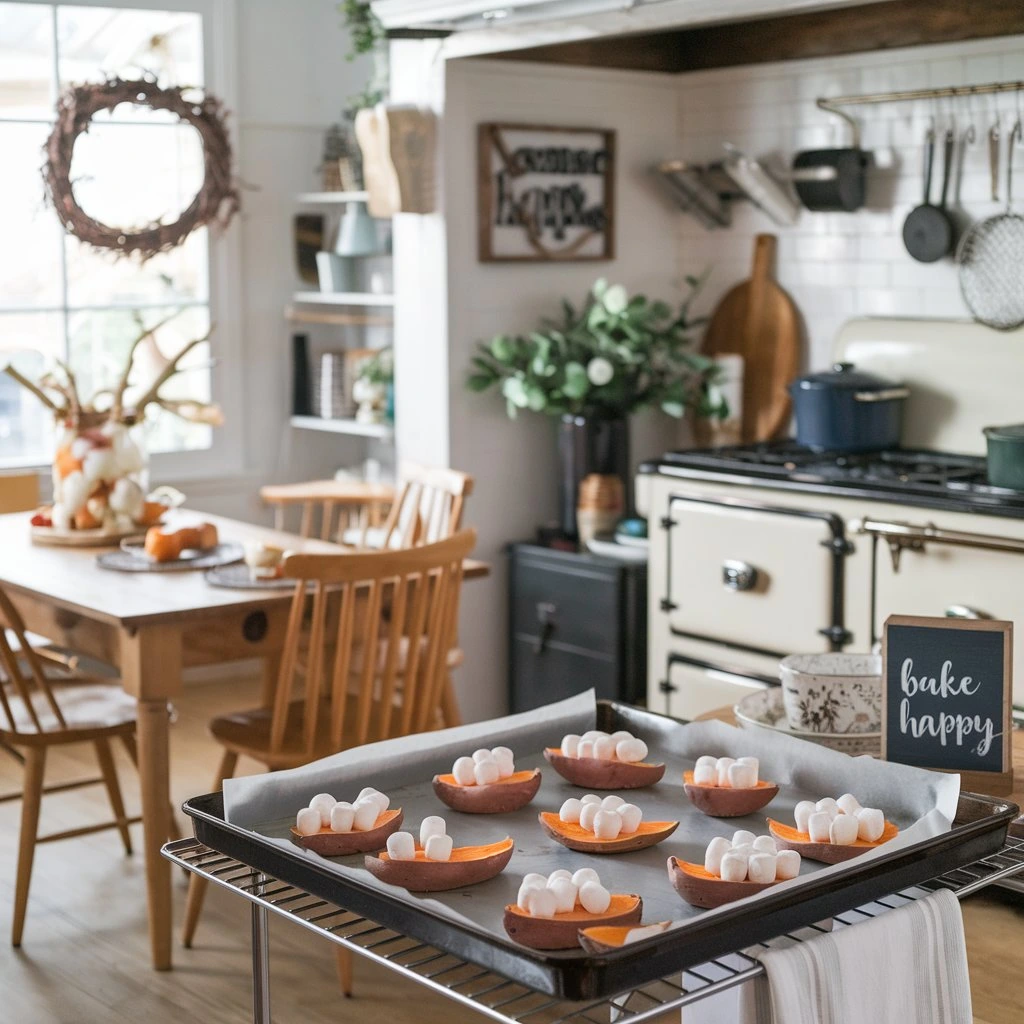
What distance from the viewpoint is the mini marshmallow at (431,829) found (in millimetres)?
1517

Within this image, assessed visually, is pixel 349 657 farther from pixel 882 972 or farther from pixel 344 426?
pixel 344 426

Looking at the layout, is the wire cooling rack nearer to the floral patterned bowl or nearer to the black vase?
the floral patterned bowl

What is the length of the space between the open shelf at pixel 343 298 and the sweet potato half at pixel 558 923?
3812 millimetres

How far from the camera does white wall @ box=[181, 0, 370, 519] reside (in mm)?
5633

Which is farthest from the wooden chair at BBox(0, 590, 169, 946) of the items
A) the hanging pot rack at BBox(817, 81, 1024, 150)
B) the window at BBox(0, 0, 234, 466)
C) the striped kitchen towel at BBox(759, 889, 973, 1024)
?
the hanging pot rack at BBox(817, 81, 1024, 150)

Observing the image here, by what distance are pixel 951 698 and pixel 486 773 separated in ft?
1.79

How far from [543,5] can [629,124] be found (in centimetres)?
99

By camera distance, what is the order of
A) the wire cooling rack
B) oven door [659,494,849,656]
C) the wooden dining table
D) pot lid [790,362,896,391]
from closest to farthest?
1. the wire cooling rack
2. the wooden dining table
3. oven door [659,494,849,656]
4. pot lid [790,362,896,391]

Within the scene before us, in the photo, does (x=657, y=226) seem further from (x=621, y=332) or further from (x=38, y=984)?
(x=38, y=984)

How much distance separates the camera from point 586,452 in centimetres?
472

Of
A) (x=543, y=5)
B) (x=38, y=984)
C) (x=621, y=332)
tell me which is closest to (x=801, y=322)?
(x=621, y=332)

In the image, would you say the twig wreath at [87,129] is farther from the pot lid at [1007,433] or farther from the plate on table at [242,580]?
the pot lid at [1007,433]

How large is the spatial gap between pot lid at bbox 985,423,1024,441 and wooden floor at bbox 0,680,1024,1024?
3.59 ft

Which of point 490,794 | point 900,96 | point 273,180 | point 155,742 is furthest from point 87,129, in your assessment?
→ point 490,794
